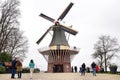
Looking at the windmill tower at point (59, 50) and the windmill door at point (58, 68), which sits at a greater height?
the windmill tower at point (59, 50)

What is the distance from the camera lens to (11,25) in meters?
55.0

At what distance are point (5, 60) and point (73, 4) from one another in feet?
71.7

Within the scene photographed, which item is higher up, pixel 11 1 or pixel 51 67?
pixel 11 1

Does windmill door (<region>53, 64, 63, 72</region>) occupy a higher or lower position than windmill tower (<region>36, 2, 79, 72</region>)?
lower

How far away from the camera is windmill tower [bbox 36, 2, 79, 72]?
215 feet

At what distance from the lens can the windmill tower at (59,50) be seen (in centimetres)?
6544

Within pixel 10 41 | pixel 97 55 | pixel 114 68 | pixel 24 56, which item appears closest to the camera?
pixel 114 68

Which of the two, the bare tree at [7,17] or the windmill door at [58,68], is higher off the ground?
the bare tree at [7,17]

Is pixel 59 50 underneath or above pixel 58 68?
above

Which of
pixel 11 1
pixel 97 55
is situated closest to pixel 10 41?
pixel 11 1

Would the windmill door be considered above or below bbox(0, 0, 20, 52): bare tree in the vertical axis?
below

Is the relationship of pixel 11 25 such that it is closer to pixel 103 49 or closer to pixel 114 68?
pixel 114 68

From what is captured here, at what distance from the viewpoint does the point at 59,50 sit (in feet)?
214

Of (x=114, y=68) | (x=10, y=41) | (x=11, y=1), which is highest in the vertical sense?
(x=11, y=1)
